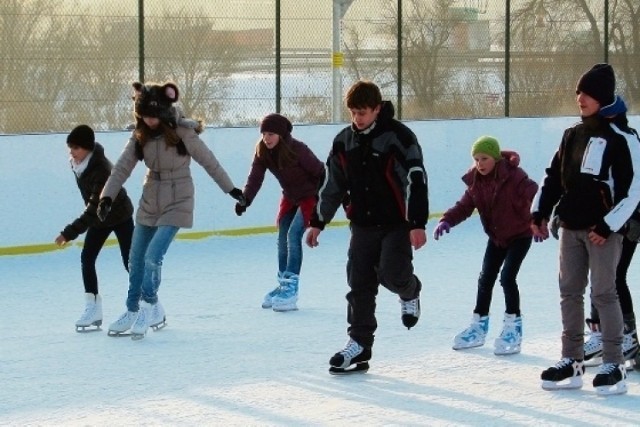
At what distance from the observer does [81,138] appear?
7.68 meters

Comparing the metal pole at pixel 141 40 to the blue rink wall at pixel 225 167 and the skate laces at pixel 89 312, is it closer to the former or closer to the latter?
the blue rink wall at pixel 225 167

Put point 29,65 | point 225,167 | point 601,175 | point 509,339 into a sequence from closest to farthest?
1. point 601,175
2. point 509,339
3. point 29,65
4. point 225,167

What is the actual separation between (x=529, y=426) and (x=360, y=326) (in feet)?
4.31

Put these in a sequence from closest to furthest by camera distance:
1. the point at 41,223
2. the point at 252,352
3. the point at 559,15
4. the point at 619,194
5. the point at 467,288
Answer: the point at 619,194
the point at 252,352
the point at 467,288
the point at 41,223
the point at 559,15

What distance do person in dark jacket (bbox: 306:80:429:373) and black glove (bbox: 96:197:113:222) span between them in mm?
1249

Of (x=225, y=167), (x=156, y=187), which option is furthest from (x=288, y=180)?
(x=225, y=167)

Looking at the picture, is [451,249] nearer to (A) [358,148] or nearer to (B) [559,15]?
(A) [358,148]

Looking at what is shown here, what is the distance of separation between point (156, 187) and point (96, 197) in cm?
36

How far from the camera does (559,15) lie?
1681cm

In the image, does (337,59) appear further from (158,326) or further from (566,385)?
(566,385)

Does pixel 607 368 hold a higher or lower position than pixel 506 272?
lower

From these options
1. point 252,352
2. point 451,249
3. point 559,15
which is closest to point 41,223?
point 451,249

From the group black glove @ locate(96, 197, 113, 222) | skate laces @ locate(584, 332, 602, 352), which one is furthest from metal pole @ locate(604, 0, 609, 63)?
skate laces @ locate(584, 332, 602, 352)

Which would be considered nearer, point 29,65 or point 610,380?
point 610,380
